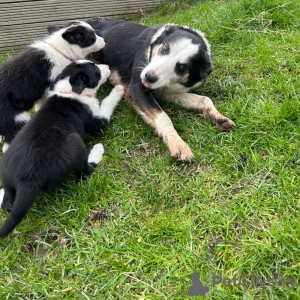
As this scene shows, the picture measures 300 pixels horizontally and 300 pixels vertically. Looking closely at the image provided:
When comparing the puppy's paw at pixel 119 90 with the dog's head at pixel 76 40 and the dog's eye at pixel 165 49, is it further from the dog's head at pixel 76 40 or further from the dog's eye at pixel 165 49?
the dog's eye at pixel 165 49

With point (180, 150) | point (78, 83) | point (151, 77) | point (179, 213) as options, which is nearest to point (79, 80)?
point (78, 83)

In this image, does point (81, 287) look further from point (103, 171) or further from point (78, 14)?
point (78, 14)

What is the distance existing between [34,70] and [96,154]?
138 cm

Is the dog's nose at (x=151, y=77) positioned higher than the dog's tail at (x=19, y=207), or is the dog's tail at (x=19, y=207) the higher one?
the dog's nose at (x=151, y=77)

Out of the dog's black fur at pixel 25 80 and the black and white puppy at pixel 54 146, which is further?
the dog's black fur at pixel 25 80

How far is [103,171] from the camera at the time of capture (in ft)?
9.36

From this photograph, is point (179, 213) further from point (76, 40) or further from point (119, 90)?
point (76, 40)

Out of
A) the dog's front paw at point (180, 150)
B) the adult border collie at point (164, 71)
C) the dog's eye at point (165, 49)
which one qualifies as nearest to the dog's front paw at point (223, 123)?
the adult border collie at point (164, 71)

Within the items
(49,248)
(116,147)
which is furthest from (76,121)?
(49,248)

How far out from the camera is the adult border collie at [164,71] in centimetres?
310

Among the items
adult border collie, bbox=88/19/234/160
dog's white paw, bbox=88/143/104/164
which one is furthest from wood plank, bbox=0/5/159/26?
dog's white paw, bbox=88/143/104/164

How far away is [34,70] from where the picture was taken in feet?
11.2

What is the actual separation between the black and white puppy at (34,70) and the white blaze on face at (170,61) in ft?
4.07

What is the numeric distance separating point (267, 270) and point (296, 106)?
1718 mm
